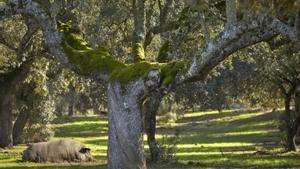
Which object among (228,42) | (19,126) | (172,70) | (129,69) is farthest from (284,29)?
(19,126)

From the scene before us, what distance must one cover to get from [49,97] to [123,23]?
49.6 feet

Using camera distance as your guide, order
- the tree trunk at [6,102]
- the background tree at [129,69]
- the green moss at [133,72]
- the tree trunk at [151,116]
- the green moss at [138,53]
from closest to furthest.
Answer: the background tree at [129,69], the green moss at [133,72], the green moss at [138,53], the tree trunk at [151,116], the tree trunk at [6,102]

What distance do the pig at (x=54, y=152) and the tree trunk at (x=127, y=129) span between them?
814 centimetres

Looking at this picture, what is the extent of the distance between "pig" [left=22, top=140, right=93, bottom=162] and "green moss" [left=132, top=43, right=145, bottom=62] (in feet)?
22.9

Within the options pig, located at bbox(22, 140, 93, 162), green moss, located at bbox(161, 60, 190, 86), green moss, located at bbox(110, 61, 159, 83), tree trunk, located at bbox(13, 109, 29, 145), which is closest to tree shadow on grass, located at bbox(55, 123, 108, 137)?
tree trunk, located at bbox(13, 109, 29, 145)

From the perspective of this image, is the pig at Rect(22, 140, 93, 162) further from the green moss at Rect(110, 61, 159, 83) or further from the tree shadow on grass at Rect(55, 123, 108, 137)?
the tree shadow on grass at Rect(55, 123, 108, 137)

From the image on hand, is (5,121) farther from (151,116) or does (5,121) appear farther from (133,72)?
(133,72)

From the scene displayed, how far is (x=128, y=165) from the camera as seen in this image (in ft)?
65.2

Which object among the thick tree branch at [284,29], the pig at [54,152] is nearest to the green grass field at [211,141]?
the pig at [54,152]

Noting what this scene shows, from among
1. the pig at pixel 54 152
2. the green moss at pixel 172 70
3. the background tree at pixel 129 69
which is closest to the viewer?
the background tree at pixel 129 69

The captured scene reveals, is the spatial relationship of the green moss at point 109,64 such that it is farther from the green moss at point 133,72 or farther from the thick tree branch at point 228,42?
the thick tree branch at point 228,42

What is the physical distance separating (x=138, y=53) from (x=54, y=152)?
781cm

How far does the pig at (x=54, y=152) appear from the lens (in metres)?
27.5

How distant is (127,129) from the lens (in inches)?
780
